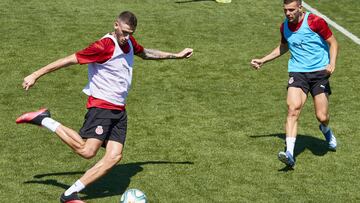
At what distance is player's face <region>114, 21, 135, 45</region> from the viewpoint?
929 centimetres

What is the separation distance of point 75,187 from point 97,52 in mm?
1676

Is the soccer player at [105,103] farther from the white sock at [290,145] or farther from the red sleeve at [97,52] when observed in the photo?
the white sock at [290,145]

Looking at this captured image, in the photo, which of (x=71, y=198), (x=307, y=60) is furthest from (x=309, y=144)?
(x=71, y=198)

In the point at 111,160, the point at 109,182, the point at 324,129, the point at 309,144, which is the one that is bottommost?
the point at 309,144

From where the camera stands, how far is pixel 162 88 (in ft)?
46.7

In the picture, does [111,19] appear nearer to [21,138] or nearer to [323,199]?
[21,138]

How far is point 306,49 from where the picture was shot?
1102cm

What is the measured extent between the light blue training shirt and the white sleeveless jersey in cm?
271

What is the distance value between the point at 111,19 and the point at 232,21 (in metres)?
2.92

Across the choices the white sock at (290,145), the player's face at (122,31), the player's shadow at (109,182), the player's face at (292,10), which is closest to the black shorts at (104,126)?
the player's shadow at (109,182)

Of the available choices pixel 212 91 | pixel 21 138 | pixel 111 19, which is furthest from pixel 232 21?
pixel 21 138

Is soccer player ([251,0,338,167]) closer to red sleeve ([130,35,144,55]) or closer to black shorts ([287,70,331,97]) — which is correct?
black shorts ([287,70,331,97])

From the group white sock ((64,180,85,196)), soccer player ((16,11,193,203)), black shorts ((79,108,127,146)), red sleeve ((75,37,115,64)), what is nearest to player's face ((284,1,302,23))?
soccer player ((16,11,193,203))

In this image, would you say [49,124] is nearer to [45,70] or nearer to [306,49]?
[45,70]
